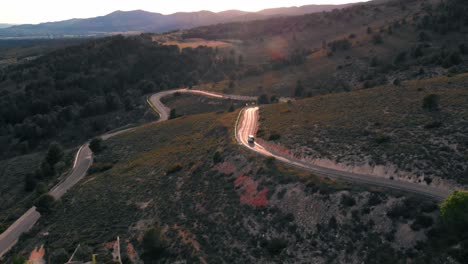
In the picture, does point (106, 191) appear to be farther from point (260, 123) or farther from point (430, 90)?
point (430, 90)

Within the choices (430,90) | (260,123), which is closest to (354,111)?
(430,90)

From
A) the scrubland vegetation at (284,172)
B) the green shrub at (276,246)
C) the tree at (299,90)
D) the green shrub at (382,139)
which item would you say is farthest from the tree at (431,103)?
the tree at (299,90)

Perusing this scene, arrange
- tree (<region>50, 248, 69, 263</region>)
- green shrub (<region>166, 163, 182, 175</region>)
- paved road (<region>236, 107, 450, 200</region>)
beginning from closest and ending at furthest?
1. paved road (<region>236, 107, 450, 200</region>)
2. tree (<region>50, 248, 69, 263</region>)
3. green shrub (<region>166, 163, 182, 175</region>)

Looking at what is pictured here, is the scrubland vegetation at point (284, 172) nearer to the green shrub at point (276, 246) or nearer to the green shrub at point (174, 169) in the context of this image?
the green shrub at point (276, 246)

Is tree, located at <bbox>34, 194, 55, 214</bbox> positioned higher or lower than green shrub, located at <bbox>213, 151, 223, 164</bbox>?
lower

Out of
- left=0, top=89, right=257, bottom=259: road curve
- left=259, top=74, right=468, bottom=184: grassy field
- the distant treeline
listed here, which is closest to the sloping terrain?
left=0, top=89, right=257, bottom=259: road curve

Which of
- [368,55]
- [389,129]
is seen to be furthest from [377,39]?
[389,129]

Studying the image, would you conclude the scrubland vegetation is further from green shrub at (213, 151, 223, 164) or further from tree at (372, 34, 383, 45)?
tree at (372, 34, 383, 45)
